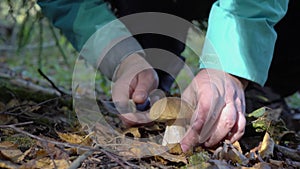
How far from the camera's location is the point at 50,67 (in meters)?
4.68

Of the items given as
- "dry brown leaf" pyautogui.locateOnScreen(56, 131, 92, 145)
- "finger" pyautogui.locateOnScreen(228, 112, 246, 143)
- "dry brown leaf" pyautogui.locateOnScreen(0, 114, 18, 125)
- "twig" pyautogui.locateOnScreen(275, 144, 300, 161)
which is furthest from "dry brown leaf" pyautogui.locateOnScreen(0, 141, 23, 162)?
"twig" pyautogui.locateOnScreen(275, 144, 300, 161)

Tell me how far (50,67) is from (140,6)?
2573 mm

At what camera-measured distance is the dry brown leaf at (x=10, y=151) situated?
1079mm

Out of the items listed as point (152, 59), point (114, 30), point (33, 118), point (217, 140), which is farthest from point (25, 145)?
point (152, 59)

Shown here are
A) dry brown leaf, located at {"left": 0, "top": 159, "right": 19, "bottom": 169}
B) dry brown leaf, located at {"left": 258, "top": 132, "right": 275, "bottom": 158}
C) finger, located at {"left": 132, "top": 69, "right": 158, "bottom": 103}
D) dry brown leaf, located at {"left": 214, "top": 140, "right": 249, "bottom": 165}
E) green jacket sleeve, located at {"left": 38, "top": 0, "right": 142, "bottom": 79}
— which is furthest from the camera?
green jacket sleeve, located at {"left": 38, "top": 0, "right": 142, "bottom": 79}

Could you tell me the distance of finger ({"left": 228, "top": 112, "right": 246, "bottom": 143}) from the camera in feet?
4.29

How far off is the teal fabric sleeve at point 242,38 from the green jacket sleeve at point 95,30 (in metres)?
0.35

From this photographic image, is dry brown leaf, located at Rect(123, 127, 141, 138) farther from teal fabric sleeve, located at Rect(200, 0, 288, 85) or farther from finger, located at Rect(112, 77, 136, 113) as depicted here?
teal fabric sleeve, located at Rect(200, 0, 288, 85)

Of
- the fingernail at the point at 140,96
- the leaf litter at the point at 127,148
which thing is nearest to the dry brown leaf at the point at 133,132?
the leaf litter at the point at 127,148

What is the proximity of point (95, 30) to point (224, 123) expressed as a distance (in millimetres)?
786

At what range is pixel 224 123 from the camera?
1.27 meters

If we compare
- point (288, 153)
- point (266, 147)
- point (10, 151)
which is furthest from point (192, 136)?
point (10, 151)

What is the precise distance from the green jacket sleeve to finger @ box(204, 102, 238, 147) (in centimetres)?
53

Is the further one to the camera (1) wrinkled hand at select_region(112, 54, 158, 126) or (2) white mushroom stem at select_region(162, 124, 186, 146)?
(1) wrinkled hand at select_region(112, 54, 158, 126)
